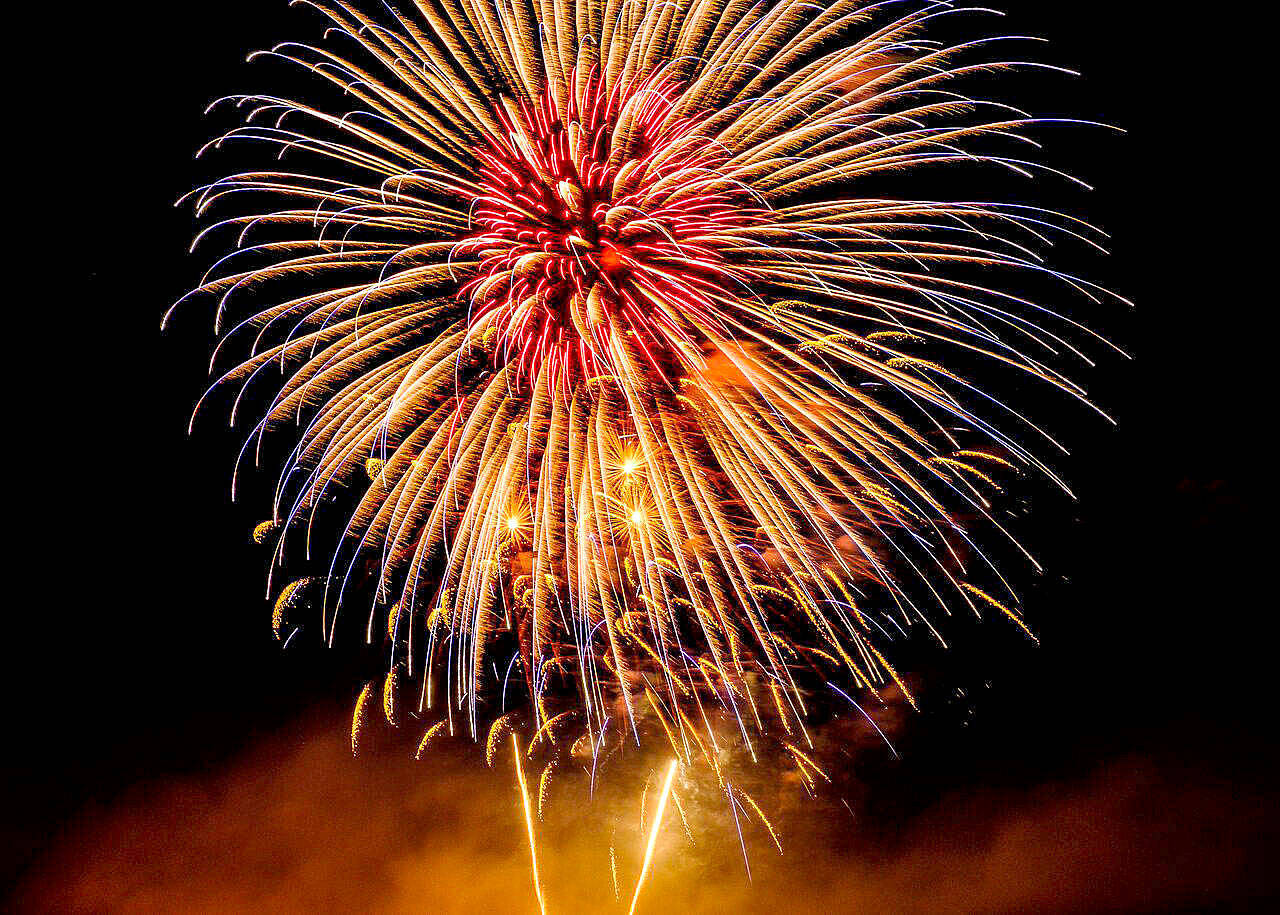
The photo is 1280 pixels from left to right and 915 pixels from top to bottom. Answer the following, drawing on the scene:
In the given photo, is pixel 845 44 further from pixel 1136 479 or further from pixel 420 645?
pixel 420 645

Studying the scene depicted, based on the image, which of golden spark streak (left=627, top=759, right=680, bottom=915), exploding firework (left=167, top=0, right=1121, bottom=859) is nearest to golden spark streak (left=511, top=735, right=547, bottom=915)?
golden spark streak (left=627, top=759, right=680, bottom=915)

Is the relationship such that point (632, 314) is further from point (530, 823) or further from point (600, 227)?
point (530, 823)

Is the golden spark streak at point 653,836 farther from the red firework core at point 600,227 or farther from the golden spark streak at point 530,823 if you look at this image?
the red firework core at point 600,227

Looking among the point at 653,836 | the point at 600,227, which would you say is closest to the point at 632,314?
the point at 600,227

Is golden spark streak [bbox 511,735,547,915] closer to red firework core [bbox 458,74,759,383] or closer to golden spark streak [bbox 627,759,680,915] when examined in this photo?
golden spark streak [bbox 627,759,680,915]

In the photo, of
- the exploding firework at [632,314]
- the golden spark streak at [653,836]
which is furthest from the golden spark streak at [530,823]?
the exploding firework at [632,314]

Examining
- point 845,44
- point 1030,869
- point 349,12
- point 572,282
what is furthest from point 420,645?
point 1030,869

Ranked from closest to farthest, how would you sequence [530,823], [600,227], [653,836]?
[600,227], [653,836], [530,823]

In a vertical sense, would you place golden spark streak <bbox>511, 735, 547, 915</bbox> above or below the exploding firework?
below
